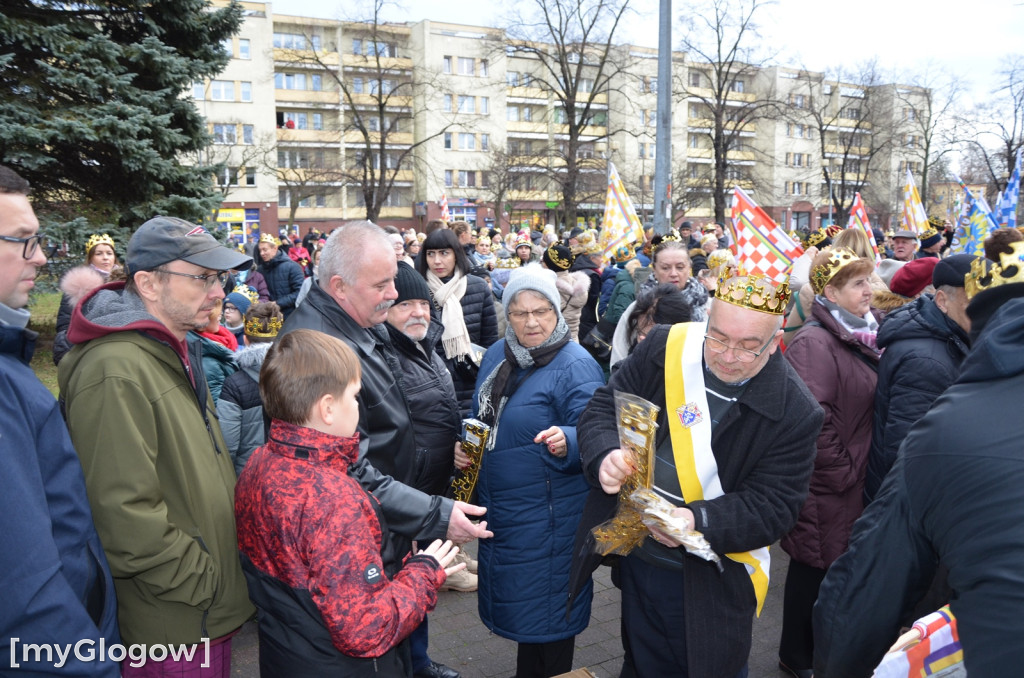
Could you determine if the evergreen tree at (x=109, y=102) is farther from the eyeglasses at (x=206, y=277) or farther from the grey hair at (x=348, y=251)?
the eyeglasses at (x=206, y=277)

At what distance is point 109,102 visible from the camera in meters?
11.0

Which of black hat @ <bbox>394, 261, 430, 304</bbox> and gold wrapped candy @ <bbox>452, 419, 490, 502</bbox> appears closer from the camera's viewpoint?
gold wrapped candy @ <bbox>452, 419, 490, 502</bbox>

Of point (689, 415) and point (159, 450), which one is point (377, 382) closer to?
point (159, 450)

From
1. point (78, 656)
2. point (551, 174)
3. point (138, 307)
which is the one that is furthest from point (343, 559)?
point (551, 174)

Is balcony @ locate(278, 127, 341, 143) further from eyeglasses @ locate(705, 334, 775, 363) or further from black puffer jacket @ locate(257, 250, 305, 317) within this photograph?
eyeglasses @ locate(705, 334, 775, 363)

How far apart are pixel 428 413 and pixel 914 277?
3.17 m

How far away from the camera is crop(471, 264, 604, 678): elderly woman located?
317 centimetres

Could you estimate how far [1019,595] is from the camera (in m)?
1.27

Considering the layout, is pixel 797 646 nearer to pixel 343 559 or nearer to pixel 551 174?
pixel 343 559

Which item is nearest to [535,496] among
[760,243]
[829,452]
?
[829,452]

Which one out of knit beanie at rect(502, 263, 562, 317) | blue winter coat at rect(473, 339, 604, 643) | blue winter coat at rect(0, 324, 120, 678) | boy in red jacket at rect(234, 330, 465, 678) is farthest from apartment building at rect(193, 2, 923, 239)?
blue winter coat at rect(0, 324, 120, 678)

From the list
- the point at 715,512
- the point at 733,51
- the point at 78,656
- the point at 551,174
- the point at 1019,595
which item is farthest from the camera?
the point at 733,51

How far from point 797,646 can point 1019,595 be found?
9.11 ft

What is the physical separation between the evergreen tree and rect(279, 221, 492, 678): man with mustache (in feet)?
32.8
